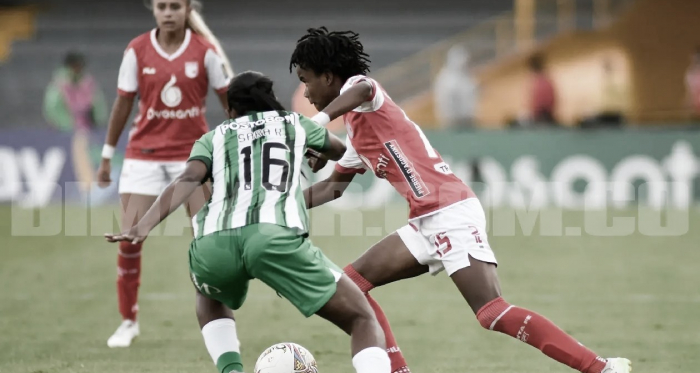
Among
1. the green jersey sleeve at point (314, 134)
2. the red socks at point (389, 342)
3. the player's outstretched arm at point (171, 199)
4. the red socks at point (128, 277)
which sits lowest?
the red socks at point (128, 277)

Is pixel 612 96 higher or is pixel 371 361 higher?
pixel 371 361

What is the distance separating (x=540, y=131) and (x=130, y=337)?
34.8 feet

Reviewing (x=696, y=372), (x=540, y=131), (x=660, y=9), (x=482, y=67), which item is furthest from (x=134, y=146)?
(x=660, y=9)

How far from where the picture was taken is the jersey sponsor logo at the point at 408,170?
5.49 m

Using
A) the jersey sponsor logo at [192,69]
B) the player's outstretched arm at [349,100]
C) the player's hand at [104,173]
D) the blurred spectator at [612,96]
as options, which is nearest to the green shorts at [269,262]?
the player's outstretched arm at [349,100]

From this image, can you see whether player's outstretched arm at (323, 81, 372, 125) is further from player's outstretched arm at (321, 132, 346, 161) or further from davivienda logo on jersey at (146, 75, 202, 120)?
davivienda logo on jersey at (146, 75, 202, 120)

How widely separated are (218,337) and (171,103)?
2499 millimetres

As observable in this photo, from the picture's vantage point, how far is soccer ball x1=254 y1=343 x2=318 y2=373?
522 centimetres

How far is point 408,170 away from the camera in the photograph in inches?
217

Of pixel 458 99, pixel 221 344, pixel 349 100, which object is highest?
pixel 349 100

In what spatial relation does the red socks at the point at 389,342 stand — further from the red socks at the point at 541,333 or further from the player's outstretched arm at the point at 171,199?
the player's outstretched arm at the point at 171,199

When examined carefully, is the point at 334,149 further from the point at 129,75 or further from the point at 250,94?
the point at 129,75

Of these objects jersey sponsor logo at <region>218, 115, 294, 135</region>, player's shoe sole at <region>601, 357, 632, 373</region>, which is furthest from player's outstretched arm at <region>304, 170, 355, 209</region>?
player's shoe sole at <region>601, 357, 632, 373</region>

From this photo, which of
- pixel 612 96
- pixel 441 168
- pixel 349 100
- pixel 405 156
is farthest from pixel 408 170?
pixel 612 96
